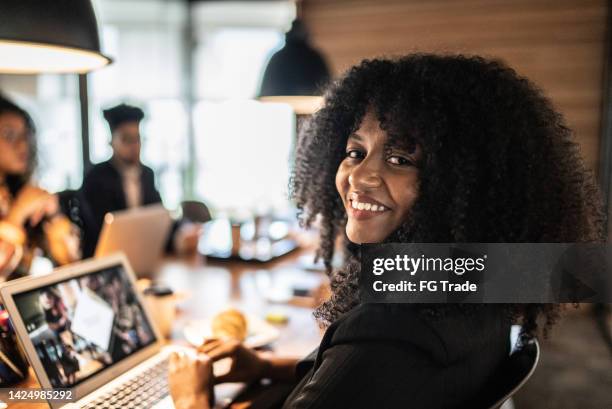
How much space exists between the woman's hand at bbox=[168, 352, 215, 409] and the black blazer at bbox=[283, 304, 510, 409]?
269mm

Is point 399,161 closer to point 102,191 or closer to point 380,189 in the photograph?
point 380,189

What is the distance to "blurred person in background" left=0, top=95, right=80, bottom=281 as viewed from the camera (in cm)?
156

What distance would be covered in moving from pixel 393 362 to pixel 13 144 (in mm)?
1645

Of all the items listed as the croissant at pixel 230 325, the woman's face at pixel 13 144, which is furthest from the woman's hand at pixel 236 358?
the woman's face at pixel 13 144

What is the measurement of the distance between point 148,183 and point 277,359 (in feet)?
5.73

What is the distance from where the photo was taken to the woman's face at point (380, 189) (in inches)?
27.7

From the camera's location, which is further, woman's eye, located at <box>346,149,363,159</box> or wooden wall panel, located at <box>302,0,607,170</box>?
wooden wall panel, located at <box>302,0,607,170</box>

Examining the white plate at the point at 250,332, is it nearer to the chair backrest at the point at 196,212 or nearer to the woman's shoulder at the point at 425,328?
the woman's shoulder at the point at 425,328

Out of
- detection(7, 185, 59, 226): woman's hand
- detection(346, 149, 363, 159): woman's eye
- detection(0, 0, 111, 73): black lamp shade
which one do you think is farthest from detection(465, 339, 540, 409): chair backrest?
detection(7, 185, 59, 226): woman's hand

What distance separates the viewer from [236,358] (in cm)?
93

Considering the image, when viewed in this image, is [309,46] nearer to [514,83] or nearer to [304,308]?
[304,308]

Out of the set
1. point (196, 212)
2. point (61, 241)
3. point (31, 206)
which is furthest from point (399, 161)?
point (196, 212)

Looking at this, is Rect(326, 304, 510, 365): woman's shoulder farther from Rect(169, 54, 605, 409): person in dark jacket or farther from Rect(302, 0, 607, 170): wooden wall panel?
Rect(302, 0, 607, 170): wooden wall panel

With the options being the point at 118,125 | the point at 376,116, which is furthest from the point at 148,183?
the point at 376,116
